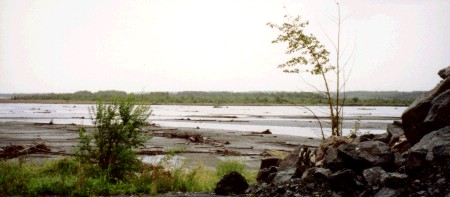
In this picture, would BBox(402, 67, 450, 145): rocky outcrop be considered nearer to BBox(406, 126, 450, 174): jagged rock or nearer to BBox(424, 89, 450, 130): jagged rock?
BBox(424, 89, 450, 130): jagged rock

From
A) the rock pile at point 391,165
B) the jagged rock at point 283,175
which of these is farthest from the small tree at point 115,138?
the jagged rock at point 283,175

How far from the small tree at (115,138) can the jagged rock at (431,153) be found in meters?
7.59

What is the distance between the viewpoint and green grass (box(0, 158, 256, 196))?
1116 cm

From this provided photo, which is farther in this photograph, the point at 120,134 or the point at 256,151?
the point at 256,151

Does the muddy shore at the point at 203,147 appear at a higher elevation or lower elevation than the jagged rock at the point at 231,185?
lower

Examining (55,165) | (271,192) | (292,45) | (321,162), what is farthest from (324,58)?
(55,165)

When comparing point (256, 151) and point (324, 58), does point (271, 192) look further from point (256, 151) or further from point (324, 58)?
point (256, 151)

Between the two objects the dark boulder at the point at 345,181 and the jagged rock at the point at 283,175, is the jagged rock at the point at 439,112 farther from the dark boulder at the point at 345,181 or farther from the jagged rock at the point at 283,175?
the jagged rock at the point at 283,175

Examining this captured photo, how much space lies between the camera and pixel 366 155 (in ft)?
31.3

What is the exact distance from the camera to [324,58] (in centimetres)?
1485

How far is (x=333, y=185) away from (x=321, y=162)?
5.32ft

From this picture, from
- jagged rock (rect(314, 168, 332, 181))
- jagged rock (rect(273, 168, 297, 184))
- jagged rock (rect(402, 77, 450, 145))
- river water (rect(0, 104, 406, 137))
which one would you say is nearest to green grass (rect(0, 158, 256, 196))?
jagged rock (rect(273, 168, 297, 184))

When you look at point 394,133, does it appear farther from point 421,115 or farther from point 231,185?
point 231,185

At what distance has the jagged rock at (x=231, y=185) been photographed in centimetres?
1171
